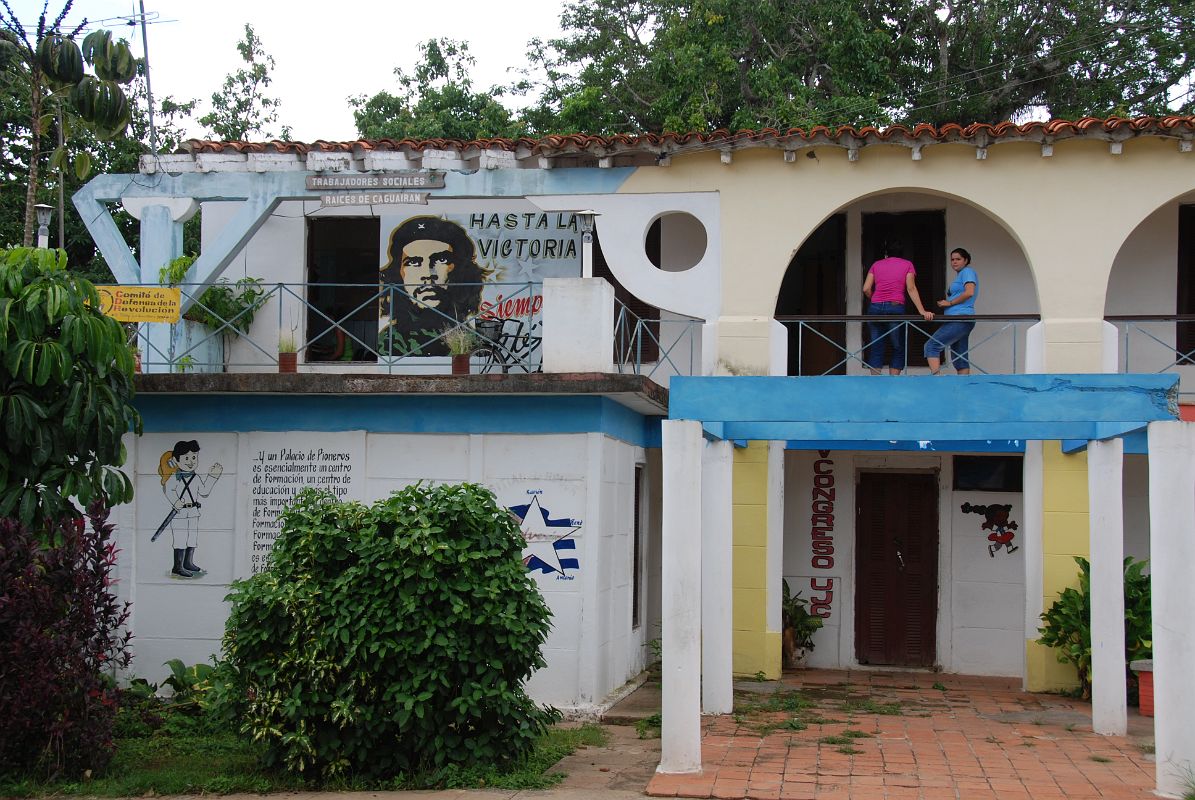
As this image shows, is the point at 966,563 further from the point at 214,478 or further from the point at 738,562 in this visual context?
the point at 214,478

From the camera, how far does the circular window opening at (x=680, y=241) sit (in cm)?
1436

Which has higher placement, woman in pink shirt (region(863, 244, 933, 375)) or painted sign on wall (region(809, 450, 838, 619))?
woman in pink shirt (region(863, 244, 933, 375))

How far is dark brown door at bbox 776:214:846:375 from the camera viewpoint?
47.8 ft

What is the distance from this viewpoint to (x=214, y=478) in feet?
38.2

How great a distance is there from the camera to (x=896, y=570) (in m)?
14.6

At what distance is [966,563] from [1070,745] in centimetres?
478

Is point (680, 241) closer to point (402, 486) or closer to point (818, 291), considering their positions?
point (818, 291)

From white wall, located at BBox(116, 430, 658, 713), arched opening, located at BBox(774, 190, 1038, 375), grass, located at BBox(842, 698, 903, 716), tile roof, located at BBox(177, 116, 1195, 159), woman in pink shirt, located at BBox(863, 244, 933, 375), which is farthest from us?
arched opening, located at BBox(774, 190, 1038, 375)

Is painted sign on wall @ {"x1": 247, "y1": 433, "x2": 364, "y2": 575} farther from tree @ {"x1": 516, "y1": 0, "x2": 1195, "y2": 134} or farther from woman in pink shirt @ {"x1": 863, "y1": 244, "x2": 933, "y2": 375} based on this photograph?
tree @ {"x1": 516, "y1": 0, "x2": 1195, "y2": 134}

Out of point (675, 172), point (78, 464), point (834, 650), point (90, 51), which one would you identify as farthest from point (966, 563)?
point (90, 51)

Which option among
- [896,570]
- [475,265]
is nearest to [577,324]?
[475,265]

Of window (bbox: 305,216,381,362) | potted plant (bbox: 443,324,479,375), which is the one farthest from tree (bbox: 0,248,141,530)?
window (bbox: 305,216,381,362)

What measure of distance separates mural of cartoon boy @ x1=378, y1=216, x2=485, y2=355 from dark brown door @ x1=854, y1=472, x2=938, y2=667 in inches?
203

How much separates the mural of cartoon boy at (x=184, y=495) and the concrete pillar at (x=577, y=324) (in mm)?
3423
